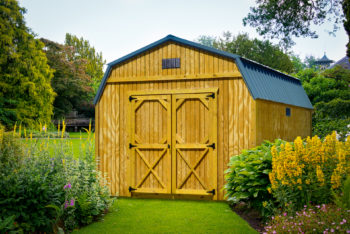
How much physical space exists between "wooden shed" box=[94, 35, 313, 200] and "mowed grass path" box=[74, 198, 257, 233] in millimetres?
611

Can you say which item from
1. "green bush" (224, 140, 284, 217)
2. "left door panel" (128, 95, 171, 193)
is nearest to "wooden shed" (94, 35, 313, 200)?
"left door panel" (128, 95, 171, 193)

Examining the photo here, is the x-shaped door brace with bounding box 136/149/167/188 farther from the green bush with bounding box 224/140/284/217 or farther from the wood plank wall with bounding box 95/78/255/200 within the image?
the green bush with bounding box 224/140/284/217

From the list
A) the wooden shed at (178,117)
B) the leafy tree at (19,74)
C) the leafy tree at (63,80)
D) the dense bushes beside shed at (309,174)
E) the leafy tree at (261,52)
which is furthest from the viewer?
the leafy tree at (261,52)

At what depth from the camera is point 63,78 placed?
36.2 metres

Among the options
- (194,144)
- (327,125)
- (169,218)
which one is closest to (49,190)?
(169,218)

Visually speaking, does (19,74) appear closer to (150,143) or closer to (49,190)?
(150,143)

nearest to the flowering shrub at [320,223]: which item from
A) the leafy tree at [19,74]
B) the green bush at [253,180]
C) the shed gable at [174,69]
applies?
the green bush at [253,180]

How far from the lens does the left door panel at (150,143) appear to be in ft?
29.9

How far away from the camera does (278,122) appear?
393 inches

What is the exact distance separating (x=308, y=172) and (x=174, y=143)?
3.98 metres

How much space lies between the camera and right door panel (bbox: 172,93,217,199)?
28.9ft

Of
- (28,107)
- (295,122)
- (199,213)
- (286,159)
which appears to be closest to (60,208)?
(199,213)

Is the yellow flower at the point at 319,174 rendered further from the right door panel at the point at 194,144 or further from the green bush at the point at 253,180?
the right door panel at the point at 194,144

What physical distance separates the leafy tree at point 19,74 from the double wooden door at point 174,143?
1989 cm
